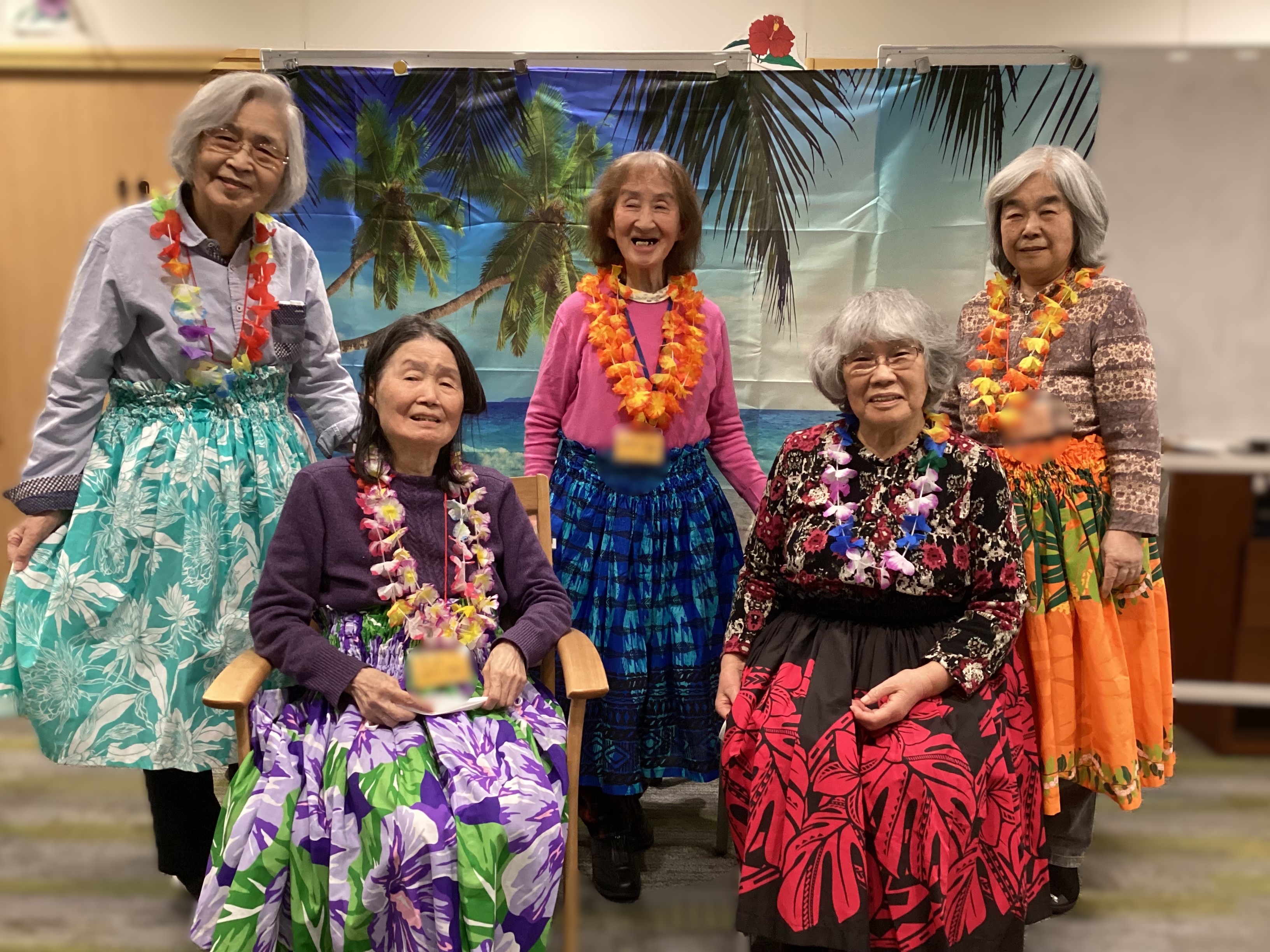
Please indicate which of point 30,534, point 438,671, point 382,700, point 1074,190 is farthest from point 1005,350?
point 30,534

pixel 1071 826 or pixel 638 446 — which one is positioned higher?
pixel 638 446

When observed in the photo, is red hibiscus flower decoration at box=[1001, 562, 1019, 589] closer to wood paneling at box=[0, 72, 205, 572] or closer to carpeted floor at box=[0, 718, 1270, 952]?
carpeted floor at box=[0, 718, 1270, 952]

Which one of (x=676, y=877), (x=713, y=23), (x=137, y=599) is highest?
(x=713, y=23)

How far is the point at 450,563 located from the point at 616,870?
919 mm

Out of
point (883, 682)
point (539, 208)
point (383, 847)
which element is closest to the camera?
point (383, 847)

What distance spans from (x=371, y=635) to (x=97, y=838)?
1.30 meters

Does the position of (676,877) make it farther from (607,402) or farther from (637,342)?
(637,342)

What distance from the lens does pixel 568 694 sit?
1.76 meters

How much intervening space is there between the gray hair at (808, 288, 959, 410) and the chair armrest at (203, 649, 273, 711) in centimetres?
123

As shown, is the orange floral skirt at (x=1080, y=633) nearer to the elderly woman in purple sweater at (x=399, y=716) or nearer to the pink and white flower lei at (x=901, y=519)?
the pink and white flower lei at (x=901, y=519)

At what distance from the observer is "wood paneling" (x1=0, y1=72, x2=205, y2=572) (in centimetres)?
199

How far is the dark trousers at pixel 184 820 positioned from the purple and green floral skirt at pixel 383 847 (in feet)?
1.64

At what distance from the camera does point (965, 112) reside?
112 inches

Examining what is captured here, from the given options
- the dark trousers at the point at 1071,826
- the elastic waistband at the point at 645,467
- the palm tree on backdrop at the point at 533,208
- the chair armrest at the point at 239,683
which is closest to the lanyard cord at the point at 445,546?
the chair armrest at the point at 239,683
